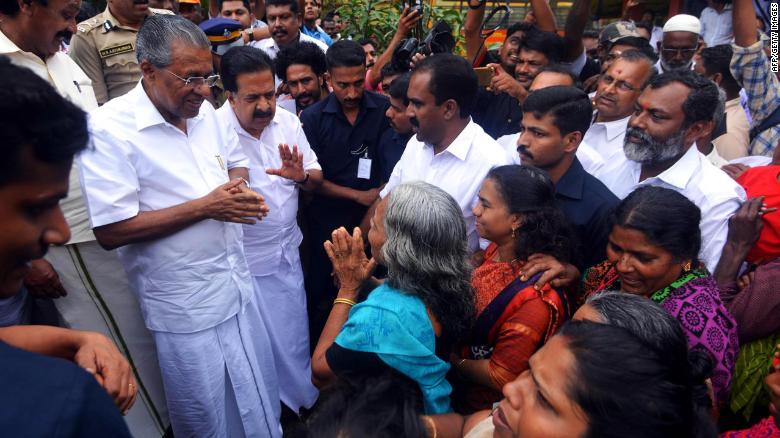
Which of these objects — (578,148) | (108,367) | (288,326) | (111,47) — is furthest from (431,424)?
(111,47)

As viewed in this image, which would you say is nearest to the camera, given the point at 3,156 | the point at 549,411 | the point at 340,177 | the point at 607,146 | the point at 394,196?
the point at 3,156

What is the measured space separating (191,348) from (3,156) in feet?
5.59

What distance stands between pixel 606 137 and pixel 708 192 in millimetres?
992

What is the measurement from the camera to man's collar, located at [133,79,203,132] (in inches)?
89.7

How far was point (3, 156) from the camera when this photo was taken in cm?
92

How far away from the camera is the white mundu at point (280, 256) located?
3.15 meters

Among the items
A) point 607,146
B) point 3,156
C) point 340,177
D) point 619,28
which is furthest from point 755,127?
point 3,156

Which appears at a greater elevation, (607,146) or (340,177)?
(607,146)

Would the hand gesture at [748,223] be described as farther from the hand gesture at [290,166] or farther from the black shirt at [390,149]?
the hand gesture at [290,166]

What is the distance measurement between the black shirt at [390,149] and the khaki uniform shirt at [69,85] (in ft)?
6.08

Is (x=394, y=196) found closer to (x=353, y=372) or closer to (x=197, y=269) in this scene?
(x=353, y=372)

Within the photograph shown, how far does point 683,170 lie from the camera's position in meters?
2.52

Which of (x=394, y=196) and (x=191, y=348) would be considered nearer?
(x=394, y=196)

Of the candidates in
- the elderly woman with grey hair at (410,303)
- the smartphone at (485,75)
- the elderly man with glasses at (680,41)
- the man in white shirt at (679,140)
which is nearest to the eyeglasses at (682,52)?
the elderly man with glasses at (680,41)
